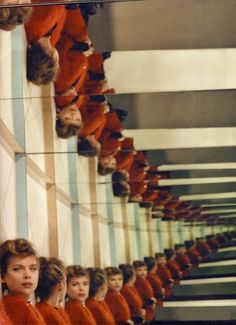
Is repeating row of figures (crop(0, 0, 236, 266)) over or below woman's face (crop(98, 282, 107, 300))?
over

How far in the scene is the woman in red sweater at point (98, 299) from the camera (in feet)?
3.60

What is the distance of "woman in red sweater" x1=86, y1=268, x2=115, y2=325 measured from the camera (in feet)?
3.60

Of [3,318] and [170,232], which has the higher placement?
[170,232]

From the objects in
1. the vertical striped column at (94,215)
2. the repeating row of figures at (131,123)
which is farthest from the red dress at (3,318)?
the vertical striped column at (94,215)

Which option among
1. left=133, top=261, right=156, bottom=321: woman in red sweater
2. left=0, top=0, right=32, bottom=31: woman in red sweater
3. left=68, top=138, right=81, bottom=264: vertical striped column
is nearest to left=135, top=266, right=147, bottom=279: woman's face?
left=133, top=261, right=156, bottom=321: woman in red sweater

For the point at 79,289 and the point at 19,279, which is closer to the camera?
Result: the point at 19,279

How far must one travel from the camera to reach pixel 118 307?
3.68 feet

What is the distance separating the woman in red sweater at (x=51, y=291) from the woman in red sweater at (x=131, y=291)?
11 cm

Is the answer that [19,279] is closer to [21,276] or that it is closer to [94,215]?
[21,276]

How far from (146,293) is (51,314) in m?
0.18

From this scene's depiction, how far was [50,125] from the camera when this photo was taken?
1127 millimetres

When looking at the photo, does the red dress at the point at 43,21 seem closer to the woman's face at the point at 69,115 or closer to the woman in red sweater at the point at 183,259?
the woman's face at the point at 69,115

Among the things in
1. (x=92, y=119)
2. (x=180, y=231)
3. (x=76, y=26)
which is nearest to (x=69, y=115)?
(x=92, y=119)

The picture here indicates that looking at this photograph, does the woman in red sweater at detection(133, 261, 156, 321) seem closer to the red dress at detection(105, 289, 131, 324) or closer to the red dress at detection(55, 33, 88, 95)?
the red dress at detection(105, 289, 131, 324)
